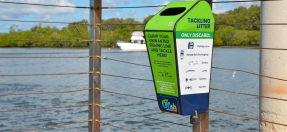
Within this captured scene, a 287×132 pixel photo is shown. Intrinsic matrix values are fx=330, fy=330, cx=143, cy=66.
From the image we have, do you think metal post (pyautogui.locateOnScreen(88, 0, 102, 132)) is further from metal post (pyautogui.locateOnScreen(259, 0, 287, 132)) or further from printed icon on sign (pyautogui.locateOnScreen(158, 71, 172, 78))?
metal post (pyautogui.locateOnScreen(259, 0, 287, 132))

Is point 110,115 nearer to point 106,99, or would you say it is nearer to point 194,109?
point 106,99

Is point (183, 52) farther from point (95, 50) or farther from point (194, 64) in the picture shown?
point (95, 50)

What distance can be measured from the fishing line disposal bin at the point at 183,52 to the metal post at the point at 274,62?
71 cm

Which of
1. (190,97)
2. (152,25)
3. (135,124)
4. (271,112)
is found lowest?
(135,124)

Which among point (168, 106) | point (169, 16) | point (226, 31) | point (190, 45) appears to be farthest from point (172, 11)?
point (226, 31)

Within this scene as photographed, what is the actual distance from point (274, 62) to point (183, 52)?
905 mm

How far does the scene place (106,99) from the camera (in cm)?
1302

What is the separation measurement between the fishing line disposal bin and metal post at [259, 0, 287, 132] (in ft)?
2.34

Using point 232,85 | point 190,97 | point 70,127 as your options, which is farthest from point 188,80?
point 232,85

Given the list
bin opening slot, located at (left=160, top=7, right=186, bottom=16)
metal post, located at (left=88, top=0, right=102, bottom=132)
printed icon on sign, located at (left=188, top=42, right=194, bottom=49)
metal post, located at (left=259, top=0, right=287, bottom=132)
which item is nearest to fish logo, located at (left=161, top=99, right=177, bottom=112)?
printed icon on sign, located at (left=188, top=42, right=194, bottom=49)

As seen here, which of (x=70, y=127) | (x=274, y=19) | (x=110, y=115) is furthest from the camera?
(x=110, y=115)

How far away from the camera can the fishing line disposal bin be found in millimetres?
1721

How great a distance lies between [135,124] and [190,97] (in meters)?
7.43

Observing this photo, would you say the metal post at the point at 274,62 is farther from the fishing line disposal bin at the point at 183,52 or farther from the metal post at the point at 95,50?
the metal post at the point at 95,50
